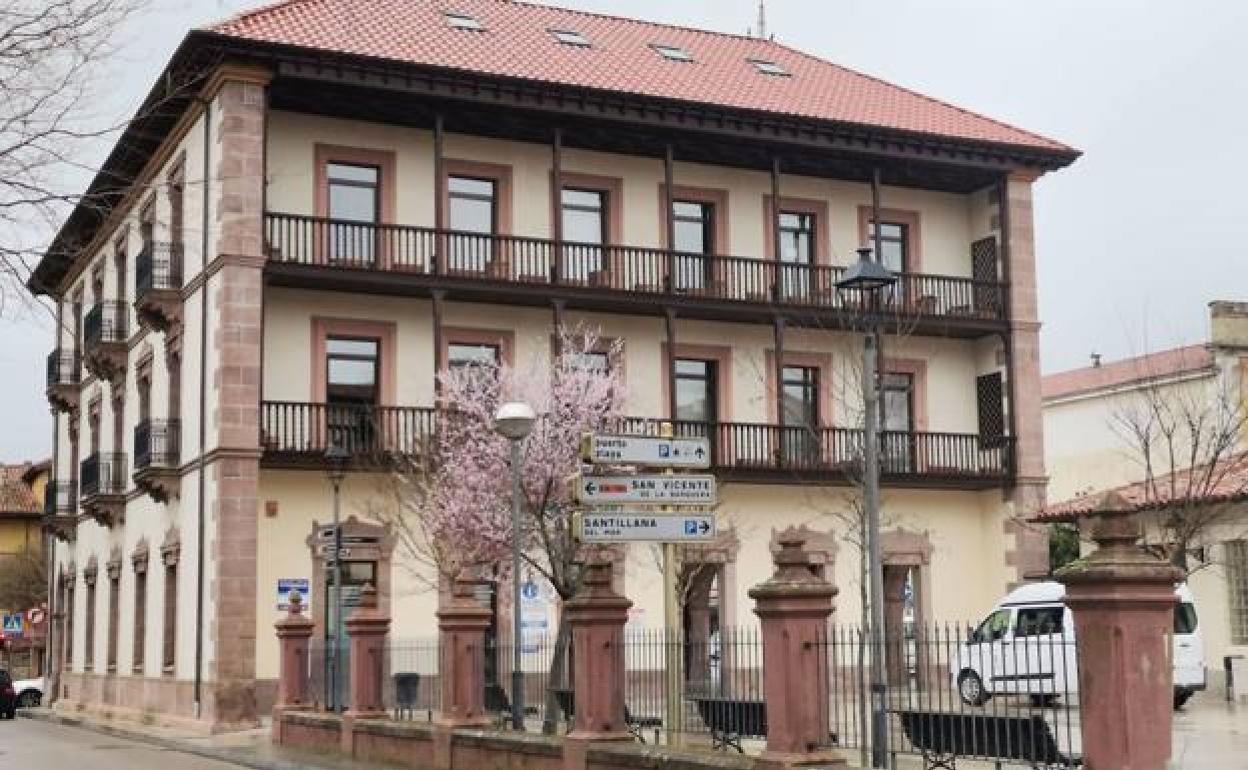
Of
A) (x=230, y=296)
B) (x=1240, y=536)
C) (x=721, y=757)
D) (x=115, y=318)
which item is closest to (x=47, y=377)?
(x=115, y=318)

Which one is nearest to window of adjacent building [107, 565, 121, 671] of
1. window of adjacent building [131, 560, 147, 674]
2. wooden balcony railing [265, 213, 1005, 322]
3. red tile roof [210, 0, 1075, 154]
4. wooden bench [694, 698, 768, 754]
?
window of adjacent building [131, 560, 147, 674]

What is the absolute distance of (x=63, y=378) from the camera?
4462cm

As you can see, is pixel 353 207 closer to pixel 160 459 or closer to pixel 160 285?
pixel 160 285

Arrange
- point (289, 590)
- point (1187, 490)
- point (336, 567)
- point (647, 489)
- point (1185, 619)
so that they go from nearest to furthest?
point (647, 489), point (336, 567), point (1185, 619), point (289, 590), point (1187, 490)

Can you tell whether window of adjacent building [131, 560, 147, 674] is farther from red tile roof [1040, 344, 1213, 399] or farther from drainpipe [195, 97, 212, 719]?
red tile roof [1040, 344, 1213, 399]

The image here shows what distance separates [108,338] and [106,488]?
11.3 feet

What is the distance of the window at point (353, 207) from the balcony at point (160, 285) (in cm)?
351

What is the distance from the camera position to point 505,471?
28.0 metres

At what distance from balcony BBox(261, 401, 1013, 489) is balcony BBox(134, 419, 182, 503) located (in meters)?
3.48

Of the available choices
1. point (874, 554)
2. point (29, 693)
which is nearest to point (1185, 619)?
point (874, 554)

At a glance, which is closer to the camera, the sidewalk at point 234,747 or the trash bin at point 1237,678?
the sidewalk at point 234,747

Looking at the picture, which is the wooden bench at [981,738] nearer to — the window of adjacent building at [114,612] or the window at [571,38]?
the window at [571,38]

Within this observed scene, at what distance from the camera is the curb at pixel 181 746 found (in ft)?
70.9

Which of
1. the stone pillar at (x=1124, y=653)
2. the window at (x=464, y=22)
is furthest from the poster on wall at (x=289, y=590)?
the stone pillar at (x=1124, y=653)
